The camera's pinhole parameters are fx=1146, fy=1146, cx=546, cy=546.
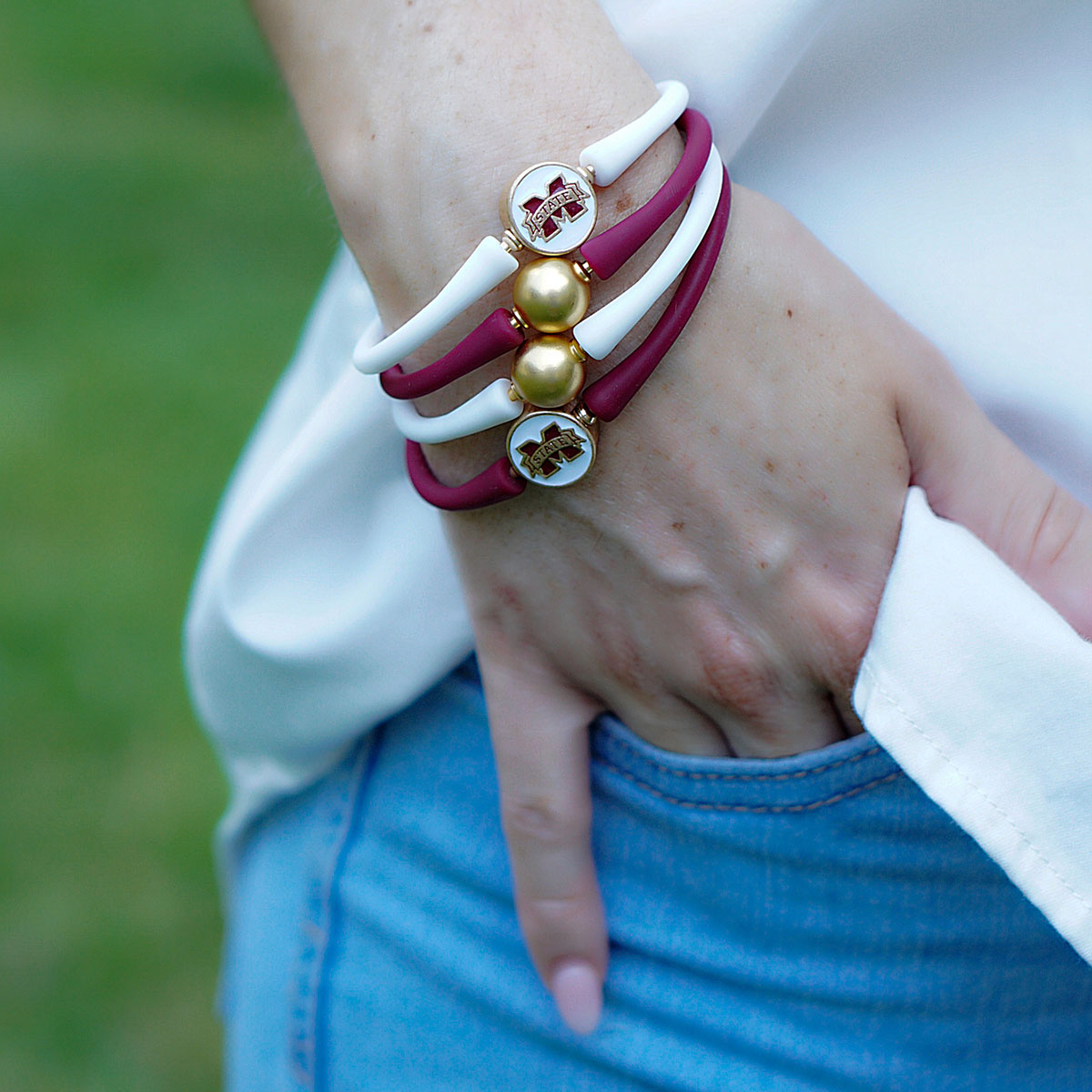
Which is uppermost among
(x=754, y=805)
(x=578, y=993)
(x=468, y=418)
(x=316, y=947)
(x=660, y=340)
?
(x=660, y=340)

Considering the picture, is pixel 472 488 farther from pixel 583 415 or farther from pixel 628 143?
pixel 628 143

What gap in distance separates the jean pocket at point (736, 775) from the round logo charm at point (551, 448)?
0.23 metres

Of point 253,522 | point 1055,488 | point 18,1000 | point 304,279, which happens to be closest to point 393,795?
point 253,522

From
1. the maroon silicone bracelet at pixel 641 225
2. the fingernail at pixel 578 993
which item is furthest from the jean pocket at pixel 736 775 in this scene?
the maroon silicone bracelet at pixel 641 225

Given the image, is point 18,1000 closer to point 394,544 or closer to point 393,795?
point 393,795

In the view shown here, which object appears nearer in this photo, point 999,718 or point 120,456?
point 999,718

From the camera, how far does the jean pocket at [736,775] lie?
78cm

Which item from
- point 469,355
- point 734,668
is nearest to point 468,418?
point 469,355

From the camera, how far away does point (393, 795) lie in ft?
3.38

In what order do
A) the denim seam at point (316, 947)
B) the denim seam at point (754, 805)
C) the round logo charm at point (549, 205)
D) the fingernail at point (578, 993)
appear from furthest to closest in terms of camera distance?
1. the denim seam at point (316, 947)
2. the fingernail at point (578, 993)
3. the denim seam at point (754, 805)
4. the round logo charm at point (549, 205)

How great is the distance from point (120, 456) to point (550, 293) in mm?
3423

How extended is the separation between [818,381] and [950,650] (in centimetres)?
19

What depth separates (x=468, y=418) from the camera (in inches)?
28.8

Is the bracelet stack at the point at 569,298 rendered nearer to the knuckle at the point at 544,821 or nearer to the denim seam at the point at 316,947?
the knuckle at the point at 544,821
